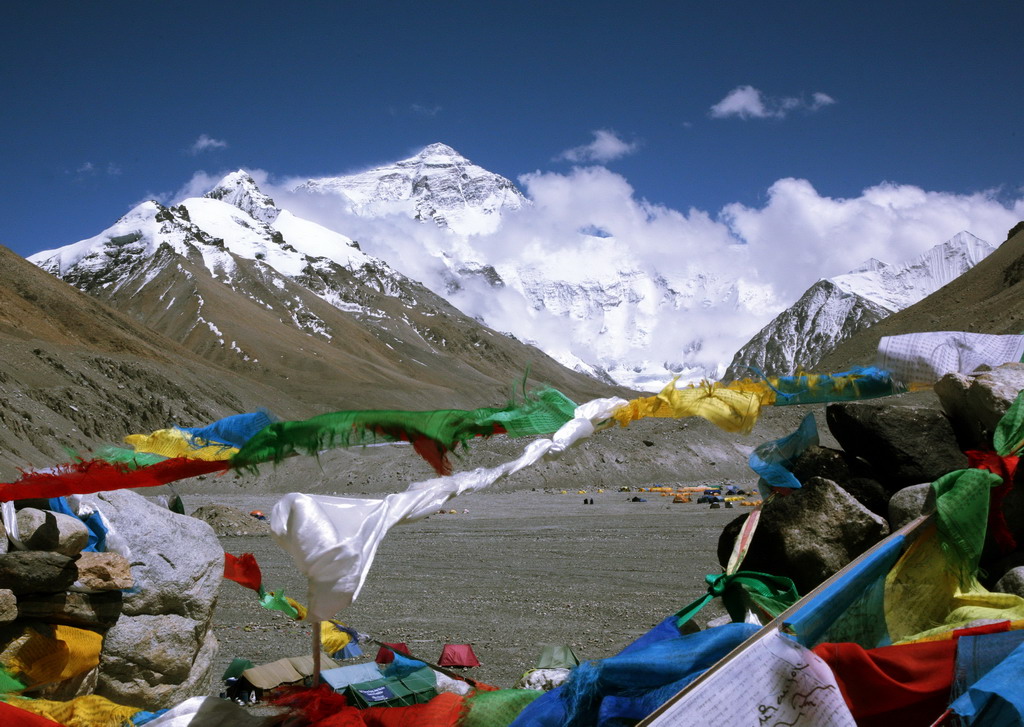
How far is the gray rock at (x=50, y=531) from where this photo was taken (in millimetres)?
4656

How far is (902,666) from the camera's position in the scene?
3357 mm

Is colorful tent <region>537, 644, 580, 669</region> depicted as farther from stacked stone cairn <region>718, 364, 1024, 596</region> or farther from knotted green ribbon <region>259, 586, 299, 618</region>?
stacked stone cairn <region>718, 364, 1024, 596</region>

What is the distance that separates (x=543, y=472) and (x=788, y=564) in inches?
1292

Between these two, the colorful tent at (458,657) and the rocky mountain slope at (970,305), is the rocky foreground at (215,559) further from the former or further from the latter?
the rocky mountain slope at (970,305)

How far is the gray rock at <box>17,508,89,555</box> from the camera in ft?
15.3

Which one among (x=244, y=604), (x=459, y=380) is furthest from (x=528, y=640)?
(x=459, y=380)

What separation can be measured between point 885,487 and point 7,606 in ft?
16.5

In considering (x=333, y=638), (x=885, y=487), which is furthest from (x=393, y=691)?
(x=885, y=487)

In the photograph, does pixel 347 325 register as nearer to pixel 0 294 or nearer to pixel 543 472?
pixel 0 294

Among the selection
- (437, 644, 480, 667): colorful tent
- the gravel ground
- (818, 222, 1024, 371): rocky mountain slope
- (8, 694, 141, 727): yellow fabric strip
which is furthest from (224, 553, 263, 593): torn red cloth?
(818, 222, 1024, 371): rocky mountain slope

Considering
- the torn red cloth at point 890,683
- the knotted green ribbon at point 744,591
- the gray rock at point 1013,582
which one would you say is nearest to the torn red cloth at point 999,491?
the gray rock at point 1013,582

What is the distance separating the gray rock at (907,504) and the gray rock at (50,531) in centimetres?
466

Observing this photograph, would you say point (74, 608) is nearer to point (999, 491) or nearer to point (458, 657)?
point (458, 657)

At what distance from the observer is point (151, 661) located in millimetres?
5398
